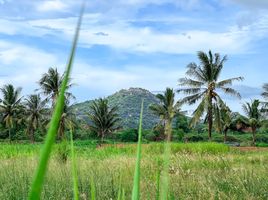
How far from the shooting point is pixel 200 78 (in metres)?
48.2

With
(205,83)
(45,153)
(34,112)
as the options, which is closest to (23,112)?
(34,112)

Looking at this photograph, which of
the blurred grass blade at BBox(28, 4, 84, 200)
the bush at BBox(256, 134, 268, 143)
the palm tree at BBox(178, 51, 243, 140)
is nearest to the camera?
the blurred grass blade at BBox(28, 4, 84, 200)

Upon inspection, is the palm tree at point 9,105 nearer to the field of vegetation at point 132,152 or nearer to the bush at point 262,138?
the field of vegetation at point 132,152

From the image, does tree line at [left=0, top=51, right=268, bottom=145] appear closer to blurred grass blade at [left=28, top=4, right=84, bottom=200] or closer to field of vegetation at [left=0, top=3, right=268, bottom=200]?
field of vegetation at [left=0, top=3, right=268, bottom=200]

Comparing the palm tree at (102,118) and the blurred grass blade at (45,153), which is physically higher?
the palm tree at (102,118)

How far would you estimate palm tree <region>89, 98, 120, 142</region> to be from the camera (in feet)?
218

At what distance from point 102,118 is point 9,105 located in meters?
13.6

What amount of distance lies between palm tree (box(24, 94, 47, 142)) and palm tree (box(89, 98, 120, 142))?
8.44 meters

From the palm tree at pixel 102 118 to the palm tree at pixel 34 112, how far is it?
8.44m

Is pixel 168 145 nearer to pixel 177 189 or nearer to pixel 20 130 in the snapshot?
pixel 177 189

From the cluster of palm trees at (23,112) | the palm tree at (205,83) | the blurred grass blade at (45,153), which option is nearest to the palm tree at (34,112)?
the cluster of palm trees at (23,112)

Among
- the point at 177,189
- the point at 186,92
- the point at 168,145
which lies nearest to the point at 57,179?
the point at 177,189

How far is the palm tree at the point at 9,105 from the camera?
224 ft

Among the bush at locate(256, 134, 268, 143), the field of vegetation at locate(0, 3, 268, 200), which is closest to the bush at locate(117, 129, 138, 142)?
the field of vegetation at locate(0, 3, 268, 200)
